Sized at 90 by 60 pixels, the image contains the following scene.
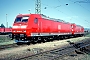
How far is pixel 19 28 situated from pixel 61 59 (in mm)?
8489

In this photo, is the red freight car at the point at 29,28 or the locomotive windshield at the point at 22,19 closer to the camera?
the red freight car at the point at 29,28

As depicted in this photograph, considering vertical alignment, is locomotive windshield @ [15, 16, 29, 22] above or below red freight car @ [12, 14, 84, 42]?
above

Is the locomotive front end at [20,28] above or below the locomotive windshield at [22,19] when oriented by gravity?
below

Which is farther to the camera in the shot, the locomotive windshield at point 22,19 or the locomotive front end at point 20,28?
the locomotive windshield at point 22,19

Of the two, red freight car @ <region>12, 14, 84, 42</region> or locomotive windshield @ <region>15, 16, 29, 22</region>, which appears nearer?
red freight car @ <region>12, 14, 84, 42</region>

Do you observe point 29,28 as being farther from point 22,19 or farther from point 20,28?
point 22,19

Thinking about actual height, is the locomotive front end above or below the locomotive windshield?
below

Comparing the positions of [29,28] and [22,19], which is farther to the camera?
[22,19]

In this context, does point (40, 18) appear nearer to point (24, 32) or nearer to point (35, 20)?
point (35, 20)

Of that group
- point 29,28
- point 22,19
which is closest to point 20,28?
point 29,28

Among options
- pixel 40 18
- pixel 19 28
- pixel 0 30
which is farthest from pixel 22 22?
pixel 0 30

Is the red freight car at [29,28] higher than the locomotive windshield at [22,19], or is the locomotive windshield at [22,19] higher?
the locomotive windshield at [22,19]

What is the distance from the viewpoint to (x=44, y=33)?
1936cm

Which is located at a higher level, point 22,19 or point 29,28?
point 22,19
